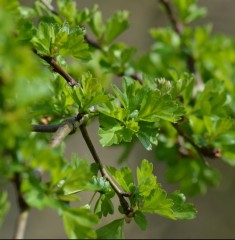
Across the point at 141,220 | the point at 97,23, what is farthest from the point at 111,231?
the point at 97,23

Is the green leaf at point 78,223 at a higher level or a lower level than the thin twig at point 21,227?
lower

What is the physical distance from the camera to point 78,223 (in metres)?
0.61

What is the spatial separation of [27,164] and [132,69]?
647 millimetres

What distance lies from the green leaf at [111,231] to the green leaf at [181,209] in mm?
86

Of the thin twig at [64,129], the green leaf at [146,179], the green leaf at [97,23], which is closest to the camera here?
the thin twig at [64,129]

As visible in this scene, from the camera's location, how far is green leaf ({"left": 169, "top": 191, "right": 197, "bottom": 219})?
770mm

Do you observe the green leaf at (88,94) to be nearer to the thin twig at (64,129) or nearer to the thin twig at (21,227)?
the thin twig at (64,129)

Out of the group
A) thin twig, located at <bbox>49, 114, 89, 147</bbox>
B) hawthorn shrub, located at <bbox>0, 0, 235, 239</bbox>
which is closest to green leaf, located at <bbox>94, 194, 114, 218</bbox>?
hawthorn shrub, located at <bbox>0, 0, 235, 239</bbox>

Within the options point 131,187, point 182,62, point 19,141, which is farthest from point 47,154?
point 182,62

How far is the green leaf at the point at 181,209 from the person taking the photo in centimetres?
77

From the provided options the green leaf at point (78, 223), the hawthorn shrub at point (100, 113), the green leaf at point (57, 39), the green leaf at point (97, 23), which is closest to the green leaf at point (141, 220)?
the hawthorn shrub at point (100, 113)

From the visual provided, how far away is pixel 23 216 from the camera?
56 centimetres

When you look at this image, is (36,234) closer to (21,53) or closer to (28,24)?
(28,24)

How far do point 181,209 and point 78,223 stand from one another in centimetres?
21
